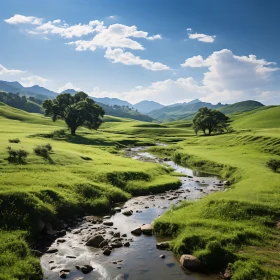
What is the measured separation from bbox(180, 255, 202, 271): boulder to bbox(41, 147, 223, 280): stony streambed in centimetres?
40

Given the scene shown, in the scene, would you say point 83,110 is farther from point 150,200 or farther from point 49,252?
point 49,252

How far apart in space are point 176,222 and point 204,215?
9.41 feet

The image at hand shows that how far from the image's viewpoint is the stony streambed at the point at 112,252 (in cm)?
1884

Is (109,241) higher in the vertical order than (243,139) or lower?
lower

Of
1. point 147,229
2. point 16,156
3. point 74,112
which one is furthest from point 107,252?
point 74,112

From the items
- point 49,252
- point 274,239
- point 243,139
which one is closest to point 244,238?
point 274,239

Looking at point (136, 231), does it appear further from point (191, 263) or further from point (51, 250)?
point (51, 250)

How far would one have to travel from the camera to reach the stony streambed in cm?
1884

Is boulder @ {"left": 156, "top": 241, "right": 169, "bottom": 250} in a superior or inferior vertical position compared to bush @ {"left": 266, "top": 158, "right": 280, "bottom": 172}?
inferior

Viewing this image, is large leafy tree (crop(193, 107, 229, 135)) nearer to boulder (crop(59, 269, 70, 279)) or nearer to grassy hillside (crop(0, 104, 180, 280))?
grassy hillside (crop(0, 104, 180, 280))

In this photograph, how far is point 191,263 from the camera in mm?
19531

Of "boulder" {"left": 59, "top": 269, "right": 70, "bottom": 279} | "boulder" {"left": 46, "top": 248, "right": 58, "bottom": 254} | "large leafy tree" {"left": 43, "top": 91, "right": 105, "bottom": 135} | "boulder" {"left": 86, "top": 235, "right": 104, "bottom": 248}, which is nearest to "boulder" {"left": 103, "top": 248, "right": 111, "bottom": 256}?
"boulder" {"left": 86, "top": 235, "right": 104, "bottom": 248}

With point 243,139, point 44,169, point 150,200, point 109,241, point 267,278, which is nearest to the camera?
point 267,278

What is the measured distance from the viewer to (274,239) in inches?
862
